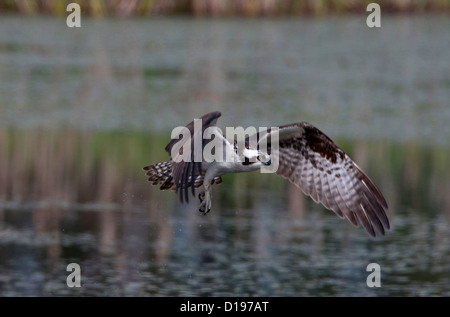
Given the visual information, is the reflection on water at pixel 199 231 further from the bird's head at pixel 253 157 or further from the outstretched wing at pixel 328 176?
the bird's head at pixel 253 157

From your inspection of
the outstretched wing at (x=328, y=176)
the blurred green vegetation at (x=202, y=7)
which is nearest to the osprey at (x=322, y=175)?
the outstretched wing at (x=328, y=176)

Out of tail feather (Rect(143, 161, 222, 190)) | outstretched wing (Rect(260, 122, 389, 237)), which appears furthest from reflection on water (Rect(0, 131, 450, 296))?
tail feather (Rect(143, 161, 222, 190))

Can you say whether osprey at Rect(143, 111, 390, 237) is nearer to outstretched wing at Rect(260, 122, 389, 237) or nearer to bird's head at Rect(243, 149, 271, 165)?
outstretched wing at Rect(260, 122, 389, 237)

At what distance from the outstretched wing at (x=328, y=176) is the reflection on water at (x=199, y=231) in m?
5.08

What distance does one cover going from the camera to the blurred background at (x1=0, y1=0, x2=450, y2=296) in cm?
1558

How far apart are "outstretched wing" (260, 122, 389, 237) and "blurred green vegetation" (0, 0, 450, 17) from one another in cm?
3278

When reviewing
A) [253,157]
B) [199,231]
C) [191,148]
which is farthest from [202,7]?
[191,148]

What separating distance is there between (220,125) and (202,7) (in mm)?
19394

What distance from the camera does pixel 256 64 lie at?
33938 mm

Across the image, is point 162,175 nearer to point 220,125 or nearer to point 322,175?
point 322,175

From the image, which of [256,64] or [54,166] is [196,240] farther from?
[256,64]

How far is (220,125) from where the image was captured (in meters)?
23.8

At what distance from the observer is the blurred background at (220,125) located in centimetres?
1558

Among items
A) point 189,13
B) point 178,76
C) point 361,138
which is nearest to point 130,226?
point 361,138
